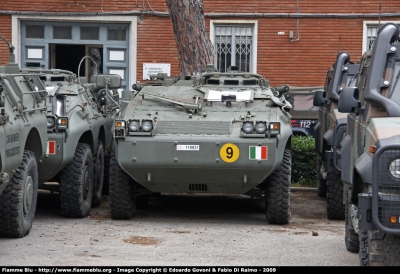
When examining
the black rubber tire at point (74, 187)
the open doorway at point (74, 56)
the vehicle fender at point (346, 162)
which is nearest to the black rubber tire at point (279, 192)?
the vehicle fender at point (346, 162)

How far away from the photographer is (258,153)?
28.8 ft

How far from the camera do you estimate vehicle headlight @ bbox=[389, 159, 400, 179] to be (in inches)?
200

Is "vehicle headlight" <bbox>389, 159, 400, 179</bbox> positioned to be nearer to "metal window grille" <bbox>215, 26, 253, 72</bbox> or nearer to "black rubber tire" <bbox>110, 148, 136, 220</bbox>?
"black rubber tire" <bbox>110, 148, 136, 220</bbox>

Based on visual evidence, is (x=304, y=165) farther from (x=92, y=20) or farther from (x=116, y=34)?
(x=92, y=20)

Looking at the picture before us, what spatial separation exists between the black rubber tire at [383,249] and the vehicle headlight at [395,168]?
1.61ft

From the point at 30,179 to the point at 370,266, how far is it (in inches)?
155

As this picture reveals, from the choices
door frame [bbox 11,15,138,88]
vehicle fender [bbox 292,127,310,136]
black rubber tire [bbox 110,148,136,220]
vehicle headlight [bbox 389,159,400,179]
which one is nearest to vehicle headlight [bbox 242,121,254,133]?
black rubber tire [bbox 110,148,136,220]

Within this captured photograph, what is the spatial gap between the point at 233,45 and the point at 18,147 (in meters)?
12.3

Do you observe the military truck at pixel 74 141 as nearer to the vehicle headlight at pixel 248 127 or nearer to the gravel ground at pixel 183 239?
the gravel ground at pixel 183 239

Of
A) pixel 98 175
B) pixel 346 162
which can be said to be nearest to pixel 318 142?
pixel 98 175

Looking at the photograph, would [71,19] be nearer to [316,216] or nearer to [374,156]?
[316,216]

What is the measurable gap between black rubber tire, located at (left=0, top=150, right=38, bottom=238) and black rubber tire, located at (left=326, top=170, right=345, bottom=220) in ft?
11.4

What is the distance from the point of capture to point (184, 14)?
1417cm

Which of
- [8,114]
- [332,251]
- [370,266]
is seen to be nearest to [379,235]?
[370,266]
